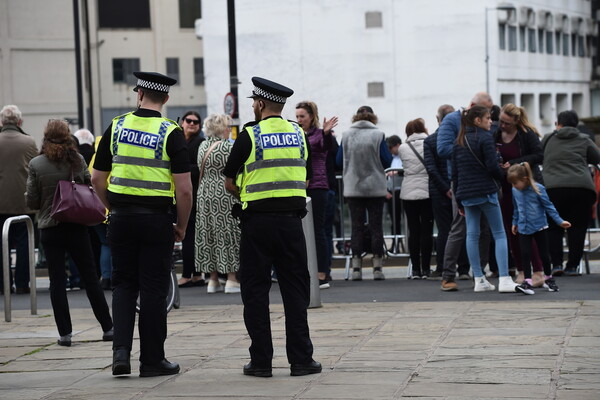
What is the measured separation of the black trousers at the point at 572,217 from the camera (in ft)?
49.1

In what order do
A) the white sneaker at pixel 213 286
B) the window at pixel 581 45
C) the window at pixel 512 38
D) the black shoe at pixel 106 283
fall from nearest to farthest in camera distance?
the white sneaker at pixel 213 286 → the black shoe at pixel 106 283 → the window at pixel 512 38 → the window at pixel 581 45

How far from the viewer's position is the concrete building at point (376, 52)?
71.1m

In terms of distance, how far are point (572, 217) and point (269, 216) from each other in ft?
23.4

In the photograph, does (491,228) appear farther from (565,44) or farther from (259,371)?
(565,44)

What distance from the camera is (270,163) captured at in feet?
28.6

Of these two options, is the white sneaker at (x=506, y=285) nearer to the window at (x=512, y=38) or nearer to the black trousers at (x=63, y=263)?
the black trousers at (x=63, y=263)

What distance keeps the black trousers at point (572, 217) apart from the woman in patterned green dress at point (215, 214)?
3.43 metres

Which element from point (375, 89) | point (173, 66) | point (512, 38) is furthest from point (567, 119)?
point (173, 66)

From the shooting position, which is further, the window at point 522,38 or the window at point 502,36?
the window at point 522,38

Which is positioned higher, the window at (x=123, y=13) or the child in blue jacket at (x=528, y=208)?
the window at (x=123, y=13)

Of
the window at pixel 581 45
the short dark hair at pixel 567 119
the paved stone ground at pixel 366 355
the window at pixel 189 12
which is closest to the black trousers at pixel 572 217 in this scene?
the short dark hair at pixel 567 119

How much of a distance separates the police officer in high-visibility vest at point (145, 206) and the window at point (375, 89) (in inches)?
2498

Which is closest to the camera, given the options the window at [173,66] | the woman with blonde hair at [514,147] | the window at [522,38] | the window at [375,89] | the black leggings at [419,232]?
the woman with blonde hair at [514,147]

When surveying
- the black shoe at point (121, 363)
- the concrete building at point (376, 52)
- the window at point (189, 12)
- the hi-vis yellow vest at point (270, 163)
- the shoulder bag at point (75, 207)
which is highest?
the window at point (189, 12)
